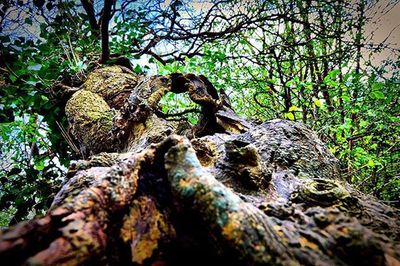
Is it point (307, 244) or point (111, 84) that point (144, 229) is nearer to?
point (307, 244)

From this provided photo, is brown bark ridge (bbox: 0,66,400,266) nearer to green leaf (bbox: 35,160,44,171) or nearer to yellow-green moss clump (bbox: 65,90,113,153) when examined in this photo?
yellow-green moss clump (bbox: 65,90,113,153)

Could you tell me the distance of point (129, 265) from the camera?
2.44 ft

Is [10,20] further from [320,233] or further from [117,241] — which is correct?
[320,233]

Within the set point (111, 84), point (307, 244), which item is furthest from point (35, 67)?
point (307, 244)

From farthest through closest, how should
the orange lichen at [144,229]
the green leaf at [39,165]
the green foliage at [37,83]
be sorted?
the green leaf at [39,165]
the green foliage at [37,83]
the orange lichen at [144,229]

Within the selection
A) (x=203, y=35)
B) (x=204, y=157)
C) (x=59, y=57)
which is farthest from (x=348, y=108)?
(x=59, y=57)

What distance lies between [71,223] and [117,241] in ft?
0.49

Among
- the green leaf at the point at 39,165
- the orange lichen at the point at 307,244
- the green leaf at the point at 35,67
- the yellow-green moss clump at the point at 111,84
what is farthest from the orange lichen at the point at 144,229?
the green leaf at the point at 39,165

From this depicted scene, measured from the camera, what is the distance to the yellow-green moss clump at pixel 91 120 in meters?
2.57

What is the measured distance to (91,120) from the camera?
2.62 meters

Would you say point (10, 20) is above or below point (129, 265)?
above

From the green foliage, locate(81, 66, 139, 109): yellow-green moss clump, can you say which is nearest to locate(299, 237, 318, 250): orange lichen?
locate(81, 66, 139, 109): yellow-green moss clump

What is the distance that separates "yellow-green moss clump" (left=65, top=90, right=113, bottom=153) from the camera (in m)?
2.57

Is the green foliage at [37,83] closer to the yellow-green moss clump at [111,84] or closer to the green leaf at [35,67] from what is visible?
the green leaf at [35,67]
